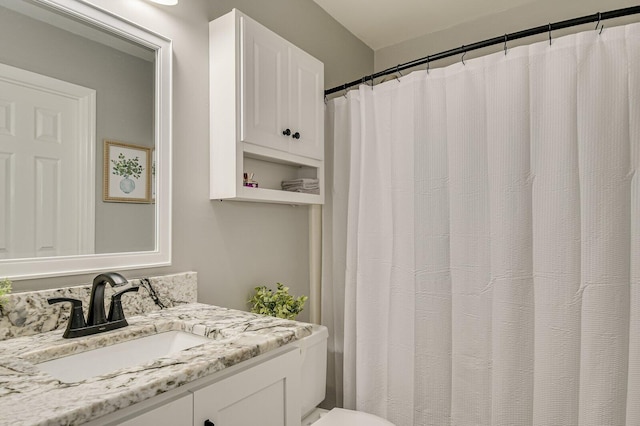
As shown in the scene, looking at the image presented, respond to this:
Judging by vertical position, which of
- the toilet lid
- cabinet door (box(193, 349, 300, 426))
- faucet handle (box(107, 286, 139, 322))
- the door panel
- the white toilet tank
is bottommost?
the toilet lid

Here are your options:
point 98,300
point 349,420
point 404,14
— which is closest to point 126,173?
point 98,300

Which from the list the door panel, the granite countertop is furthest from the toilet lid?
the door panel

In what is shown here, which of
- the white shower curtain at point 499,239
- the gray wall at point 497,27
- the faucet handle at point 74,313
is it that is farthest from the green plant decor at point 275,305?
the gray wall at point 497,27

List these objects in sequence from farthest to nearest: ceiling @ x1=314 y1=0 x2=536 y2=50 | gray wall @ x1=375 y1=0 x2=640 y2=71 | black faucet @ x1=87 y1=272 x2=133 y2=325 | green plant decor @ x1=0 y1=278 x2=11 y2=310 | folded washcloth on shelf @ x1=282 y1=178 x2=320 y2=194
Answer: ceiling @ x1=314 y1=0 x2=536 y2=50
gray wall @ x1=375 y1=0 x2=640 y2=71
folded washcloth on shelf @ x1=282 y1=178 x2=320 y2=194
black faucet @ x1=87 y1=272 x2=133 y2=325
green plant decor @ x1=0 y1=278 x2=11 y2=310

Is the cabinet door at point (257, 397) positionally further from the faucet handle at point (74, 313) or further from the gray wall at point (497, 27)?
the gray wall at point (497, 27)

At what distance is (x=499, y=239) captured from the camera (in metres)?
1.59

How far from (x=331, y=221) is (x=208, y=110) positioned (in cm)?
93

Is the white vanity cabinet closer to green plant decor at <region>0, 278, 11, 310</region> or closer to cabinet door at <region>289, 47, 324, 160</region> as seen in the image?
green plant decor at <region>0, 278, 11, 310</region>

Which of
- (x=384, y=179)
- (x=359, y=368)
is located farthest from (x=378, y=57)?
(x=359, y=368)

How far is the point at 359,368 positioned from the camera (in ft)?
6.37

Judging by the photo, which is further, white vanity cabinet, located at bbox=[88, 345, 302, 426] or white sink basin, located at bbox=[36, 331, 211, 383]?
white sink basin, located at bbox=[36, 331, 211, 383]

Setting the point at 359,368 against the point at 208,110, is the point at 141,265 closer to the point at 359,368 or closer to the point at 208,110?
the point at 208,110

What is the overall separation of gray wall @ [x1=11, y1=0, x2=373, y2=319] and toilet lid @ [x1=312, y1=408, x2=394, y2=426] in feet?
2.02

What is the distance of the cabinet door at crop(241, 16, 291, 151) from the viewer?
1.55m
